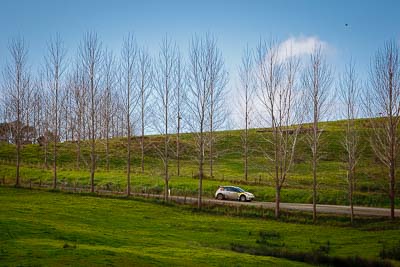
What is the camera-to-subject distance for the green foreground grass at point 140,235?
1511 centimetres

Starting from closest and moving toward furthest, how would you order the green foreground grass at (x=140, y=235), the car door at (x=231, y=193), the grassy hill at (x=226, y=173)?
1. the green foreground grass at (x=140, y=235)
2. the car door at (x=231, y=193)
3. the grassy hill at (x=226, y=173)

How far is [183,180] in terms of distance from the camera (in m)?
52.8

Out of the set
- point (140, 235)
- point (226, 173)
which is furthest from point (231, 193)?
point (140, 235)

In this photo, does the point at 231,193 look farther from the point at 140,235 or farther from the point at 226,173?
the point at 140,235

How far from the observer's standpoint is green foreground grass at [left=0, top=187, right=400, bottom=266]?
15113mm

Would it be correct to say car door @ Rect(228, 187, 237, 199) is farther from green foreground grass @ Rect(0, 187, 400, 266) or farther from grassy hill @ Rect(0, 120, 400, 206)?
green foreground grass @ Rect(0, 187, 400, 266)

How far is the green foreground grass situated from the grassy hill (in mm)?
8812

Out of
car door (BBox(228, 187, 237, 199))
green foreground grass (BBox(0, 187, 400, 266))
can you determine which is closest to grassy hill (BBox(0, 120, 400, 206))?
car door (BBox(228, 187, 237, 199))

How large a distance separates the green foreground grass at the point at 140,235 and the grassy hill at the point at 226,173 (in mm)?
8812

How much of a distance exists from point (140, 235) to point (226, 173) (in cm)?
4072

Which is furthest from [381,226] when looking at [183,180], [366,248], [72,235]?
[183,180]

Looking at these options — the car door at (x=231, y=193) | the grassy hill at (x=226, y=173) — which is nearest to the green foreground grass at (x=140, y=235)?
the car door at (x=231, y=193)

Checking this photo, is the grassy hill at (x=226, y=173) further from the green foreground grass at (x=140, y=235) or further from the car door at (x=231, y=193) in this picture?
the green foreground grass at (x=140, y=235)

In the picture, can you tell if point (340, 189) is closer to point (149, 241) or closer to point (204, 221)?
point (204, 221)
